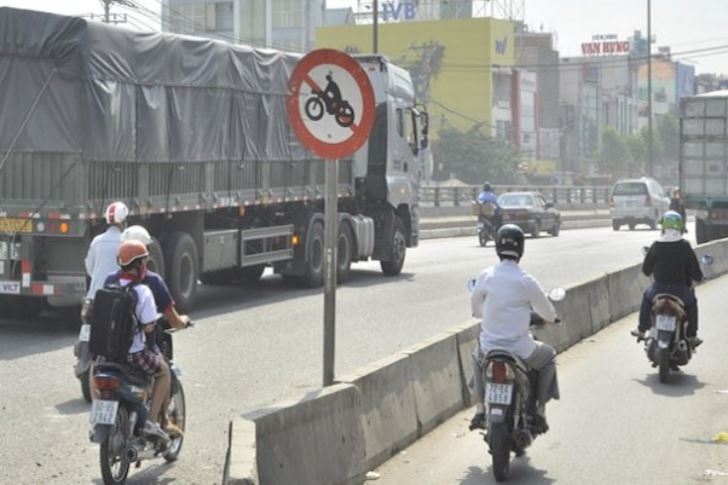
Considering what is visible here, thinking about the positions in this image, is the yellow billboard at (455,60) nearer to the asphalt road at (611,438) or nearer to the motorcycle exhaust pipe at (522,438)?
the asphalt road at (611,438)

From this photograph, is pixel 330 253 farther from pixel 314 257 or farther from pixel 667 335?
pixel 314 257

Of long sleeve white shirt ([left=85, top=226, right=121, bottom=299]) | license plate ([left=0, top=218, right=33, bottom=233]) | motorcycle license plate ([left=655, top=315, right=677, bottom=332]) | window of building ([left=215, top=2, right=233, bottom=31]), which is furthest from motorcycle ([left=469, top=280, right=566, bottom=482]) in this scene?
window of building ([left=215, top=2, right=233, bottom=31])

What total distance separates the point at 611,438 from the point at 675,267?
3285 millimetres

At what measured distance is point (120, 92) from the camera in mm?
15242

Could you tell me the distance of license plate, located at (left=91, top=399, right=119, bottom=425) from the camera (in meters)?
7.17

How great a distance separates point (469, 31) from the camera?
112 m

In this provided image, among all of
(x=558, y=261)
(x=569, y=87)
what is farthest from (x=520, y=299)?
(x=569, y=87)

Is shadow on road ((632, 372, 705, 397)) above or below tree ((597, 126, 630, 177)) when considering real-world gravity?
below

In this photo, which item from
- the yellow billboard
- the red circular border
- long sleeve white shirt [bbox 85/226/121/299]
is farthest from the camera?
the yellow billboard

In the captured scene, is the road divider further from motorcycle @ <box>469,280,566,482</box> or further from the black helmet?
the black helmet

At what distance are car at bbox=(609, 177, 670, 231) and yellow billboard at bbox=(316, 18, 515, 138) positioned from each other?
5855 centimetres

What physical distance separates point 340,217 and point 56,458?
1339cm

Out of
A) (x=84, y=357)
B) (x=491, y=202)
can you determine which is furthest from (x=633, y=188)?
(x=84, y=357)

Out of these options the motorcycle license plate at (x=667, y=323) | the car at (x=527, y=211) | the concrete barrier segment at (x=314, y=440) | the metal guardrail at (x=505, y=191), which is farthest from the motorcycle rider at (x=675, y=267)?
the metal guardrail at (x=505, y=191)
